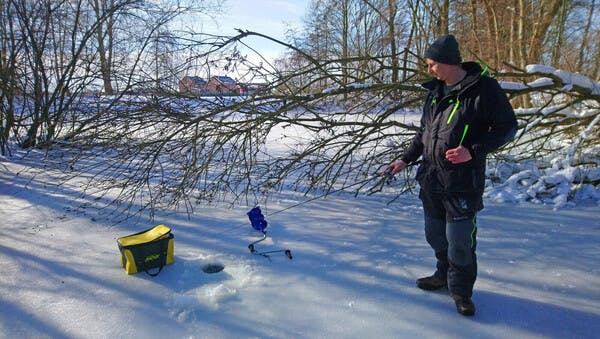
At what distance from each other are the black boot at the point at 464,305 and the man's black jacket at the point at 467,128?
0.65 meters

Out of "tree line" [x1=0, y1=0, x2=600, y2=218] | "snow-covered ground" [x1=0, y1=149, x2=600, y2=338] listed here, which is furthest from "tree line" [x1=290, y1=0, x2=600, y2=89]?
"snow-covered ground" [x1=0, y1=149, x2=600, y2=338]

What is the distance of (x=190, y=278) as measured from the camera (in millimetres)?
2709

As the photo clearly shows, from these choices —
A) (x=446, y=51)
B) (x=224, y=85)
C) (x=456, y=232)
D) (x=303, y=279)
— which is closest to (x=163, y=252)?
(x=303, y=279)

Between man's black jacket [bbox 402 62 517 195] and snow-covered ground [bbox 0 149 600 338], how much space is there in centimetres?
82

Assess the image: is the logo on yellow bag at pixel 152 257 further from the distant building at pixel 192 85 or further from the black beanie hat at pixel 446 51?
the black beanie hat at pixel 446 51

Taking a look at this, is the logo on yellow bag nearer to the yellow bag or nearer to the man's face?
the yellow bag

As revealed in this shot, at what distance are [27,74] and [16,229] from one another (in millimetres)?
5275

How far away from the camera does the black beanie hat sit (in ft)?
6.34

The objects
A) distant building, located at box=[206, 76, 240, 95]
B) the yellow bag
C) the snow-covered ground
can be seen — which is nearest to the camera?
the snow-covered ground

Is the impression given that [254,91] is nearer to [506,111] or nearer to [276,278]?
[276,278]

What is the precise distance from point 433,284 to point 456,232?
556mm

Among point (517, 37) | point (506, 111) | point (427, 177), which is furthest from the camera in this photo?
point (517, 37)

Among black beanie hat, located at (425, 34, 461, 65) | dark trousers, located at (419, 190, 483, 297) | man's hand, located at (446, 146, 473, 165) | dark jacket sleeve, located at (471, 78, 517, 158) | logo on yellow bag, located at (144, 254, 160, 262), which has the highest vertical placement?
black beanie hat, located at (425, 34, 461, 65)

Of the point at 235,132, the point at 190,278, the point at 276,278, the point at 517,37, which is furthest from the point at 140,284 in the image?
the point at 517,37
